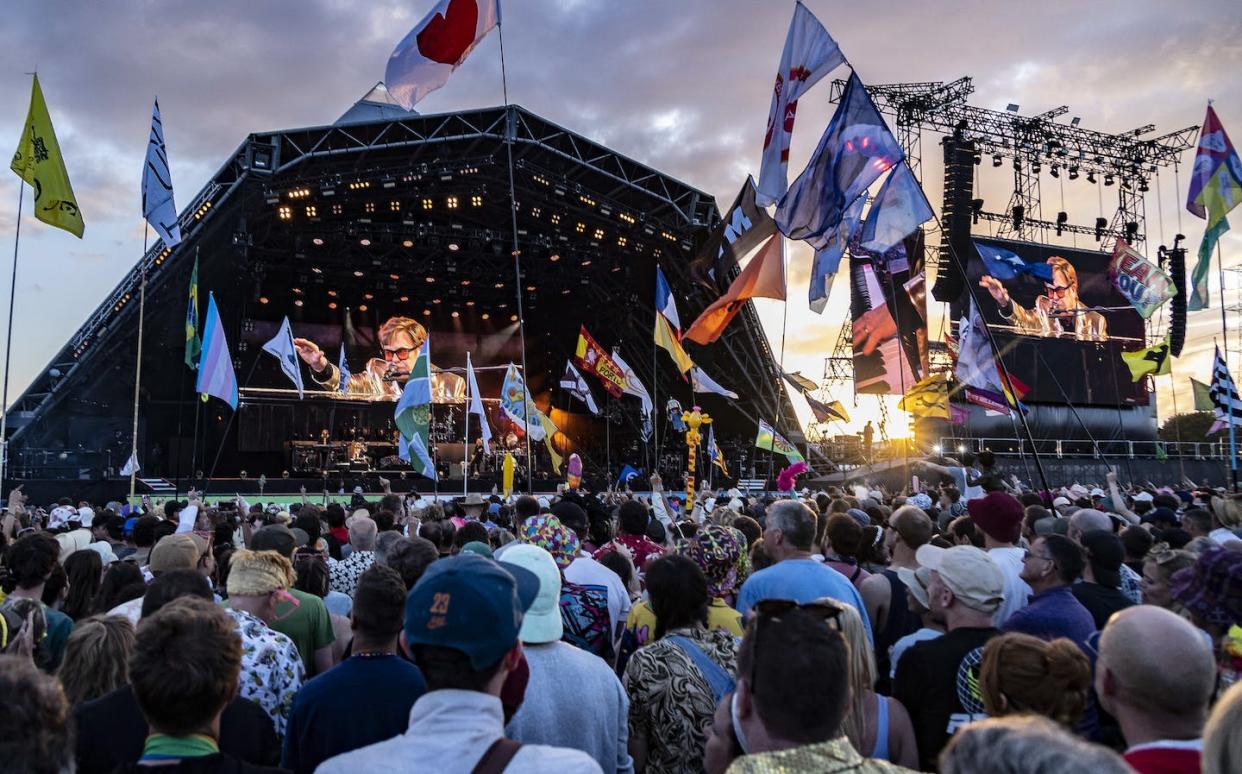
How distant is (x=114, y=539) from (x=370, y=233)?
20301 millimetres

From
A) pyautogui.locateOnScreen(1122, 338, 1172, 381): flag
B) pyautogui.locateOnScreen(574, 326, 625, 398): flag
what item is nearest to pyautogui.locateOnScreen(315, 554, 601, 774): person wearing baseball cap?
pyautogui.locateOnScreen(574, 326, 625, 398): flag

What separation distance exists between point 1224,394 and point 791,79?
8975 millimetres

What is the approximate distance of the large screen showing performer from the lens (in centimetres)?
3080

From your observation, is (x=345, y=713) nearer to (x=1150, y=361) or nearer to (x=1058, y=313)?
(x=1150, y=361)

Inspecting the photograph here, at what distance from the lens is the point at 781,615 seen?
1.99 metres

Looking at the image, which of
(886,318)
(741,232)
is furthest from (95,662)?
(886,318)

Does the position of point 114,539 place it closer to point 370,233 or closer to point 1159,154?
point 370,233

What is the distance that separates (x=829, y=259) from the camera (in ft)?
39.8

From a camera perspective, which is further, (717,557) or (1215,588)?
(717,557)

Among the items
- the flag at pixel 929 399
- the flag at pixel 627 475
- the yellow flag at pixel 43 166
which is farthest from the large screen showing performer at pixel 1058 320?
the yellow flag at pixel 43 166

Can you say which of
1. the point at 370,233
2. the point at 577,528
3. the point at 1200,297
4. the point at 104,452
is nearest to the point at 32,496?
the point at 104,452

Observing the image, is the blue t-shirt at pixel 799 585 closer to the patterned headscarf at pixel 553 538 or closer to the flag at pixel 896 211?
the patterned headscarf at pixel 553 538

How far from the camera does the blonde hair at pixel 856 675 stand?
2.55 m

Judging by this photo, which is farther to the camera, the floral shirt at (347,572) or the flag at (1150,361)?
the flag at (1150,361)
